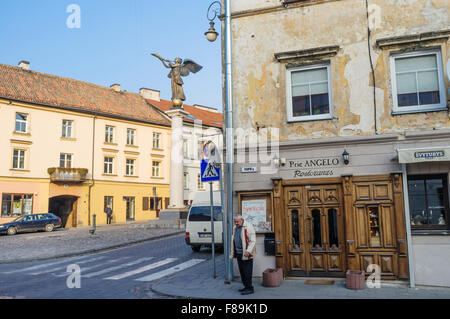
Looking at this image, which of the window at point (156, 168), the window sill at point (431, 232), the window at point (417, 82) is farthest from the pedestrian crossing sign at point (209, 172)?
the window at point (156, 168)

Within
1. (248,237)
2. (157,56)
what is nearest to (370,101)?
(248,237)

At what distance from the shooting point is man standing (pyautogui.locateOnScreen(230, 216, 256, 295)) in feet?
29.7

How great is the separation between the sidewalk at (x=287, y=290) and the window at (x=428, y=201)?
146 cm

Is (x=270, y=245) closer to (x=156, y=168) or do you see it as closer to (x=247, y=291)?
(x=247, y=291)

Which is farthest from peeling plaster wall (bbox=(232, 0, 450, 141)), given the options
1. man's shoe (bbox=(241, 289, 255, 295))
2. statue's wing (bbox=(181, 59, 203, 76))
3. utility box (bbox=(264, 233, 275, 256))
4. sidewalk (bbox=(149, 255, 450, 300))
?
statue's wing (bbox=(181, 59, 203, 76))

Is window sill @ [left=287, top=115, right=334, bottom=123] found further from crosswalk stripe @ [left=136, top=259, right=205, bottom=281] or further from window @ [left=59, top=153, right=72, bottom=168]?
window @ [left=59, top=153, right=72, bottom=168]

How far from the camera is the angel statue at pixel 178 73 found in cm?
3109

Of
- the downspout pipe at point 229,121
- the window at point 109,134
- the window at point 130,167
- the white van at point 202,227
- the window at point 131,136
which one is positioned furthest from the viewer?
the window at point 131,136

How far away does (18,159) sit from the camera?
34.4 meters

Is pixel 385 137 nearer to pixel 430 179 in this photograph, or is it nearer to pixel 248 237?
pixel 430 179

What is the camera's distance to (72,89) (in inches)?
1618

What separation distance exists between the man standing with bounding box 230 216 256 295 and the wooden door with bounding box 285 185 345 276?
1790mm

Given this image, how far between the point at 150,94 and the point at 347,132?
44.4 m

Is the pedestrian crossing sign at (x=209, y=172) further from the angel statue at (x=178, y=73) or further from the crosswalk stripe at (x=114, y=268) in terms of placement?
the angel statue at (x=178, y=73)
